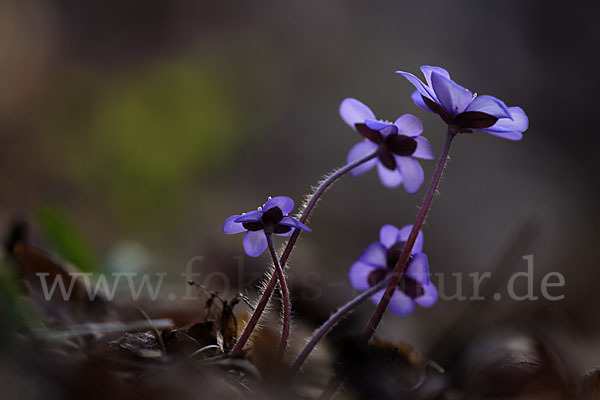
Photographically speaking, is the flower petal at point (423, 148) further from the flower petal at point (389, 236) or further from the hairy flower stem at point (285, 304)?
the hairy flower stem at point (285, 304)

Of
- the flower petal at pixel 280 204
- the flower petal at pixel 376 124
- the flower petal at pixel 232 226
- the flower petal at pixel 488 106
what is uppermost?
the flower petal at pixel 488 106

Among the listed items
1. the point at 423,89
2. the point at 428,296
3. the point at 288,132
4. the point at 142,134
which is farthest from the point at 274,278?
the point at 288,132

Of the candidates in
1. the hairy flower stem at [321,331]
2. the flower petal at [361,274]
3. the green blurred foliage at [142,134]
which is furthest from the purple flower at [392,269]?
the green blurred foliage at [142,134]

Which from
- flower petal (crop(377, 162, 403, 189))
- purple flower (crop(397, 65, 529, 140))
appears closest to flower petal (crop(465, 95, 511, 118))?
purple flower (crop(397, 65, 529, 140))

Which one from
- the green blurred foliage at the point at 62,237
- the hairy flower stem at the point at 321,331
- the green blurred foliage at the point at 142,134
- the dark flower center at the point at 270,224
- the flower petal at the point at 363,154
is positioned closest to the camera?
the hairy flower stem at the point at 321,331

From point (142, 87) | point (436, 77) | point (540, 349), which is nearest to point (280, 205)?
point (436, 77)

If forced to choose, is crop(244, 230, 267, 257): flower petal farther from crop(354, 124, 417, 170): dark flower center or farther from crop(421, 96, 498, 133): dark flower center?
crop(421, 96, 498, 133): dark flower center

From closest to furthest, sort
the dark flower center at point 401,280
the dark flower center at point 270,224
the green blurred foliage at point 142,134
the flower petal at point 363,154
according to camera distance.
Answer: the dark flower center at point 270,224 < the dark flower center at point 401,280 < the flower petal at point 363,154 < the green blurred foliage at point 142,134

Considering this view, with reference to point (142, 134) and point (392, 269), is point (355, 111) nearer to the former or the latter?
point (392, 269)
